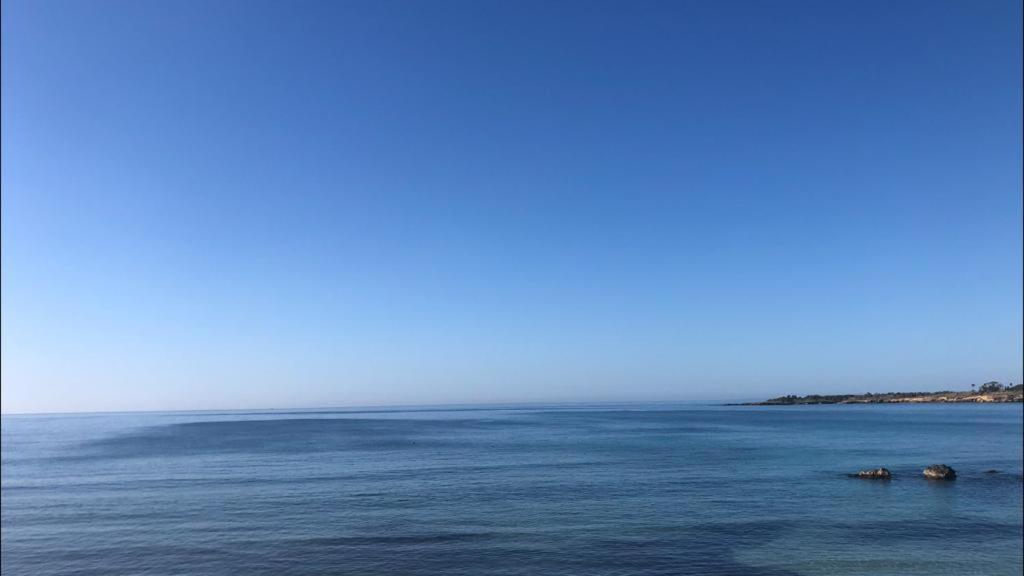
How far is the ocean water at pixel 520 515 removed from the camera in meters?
24.5

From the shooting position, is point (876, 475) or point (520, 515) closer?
point (520, 515)

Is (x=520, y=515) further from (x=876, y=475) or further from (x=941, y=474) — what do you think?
(x=941, y=474)

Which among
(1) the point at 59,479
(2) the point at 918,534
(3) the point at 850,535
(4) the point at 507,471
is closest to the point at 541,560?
(3) the point at 850,535

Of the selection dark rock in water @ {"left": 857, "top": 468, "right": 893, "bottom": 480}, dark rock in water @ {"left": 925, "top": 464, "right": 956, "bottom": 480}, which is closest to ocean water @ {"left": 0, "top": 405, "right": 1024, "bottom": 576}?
dark rock in water @ {"left": 925, "top": 464, "right": 956, "bottom": 480}

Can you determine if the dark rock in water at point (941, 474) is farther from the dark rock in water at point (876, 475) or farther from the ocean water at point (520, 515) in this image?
the dark rock in water at point (876, 475)

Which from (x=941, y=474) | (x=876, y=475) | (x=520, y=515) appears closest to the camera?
(x=520, y=515)

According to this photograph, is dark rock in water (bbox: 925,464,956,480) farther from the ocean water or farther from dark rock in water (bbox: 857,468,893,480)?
dark rock in water (bbox: 857,468,893,480)

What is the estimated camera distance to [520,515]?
3209cm

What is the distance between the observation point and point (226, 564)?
24.5 meters

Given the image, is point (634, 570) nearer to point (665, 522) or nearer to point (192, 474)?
point (665, 522)

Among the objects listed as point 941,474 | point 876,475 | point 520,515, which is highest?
point 520,515

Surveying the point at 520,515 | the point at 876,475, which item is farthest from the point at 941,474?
the point at 520,515

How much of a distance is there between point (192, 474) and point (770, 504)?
4674cm

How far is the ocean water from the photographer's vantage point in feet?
80.3
